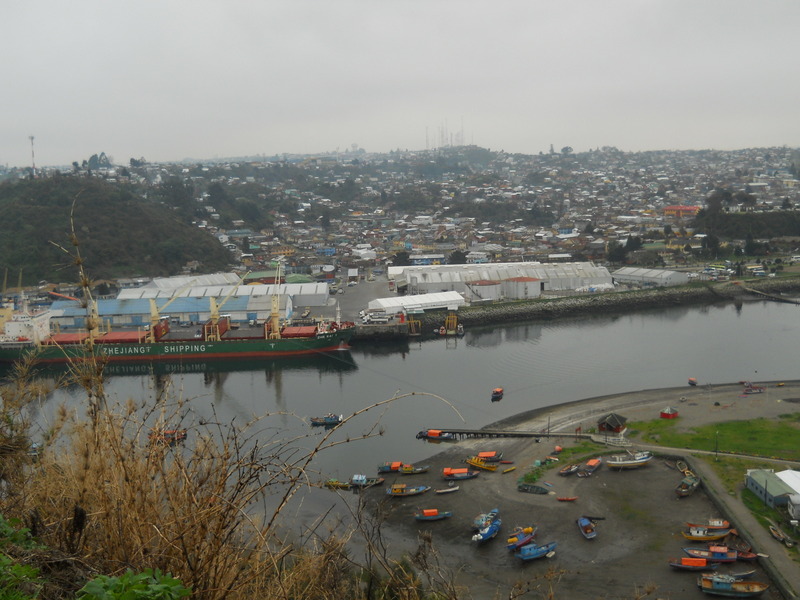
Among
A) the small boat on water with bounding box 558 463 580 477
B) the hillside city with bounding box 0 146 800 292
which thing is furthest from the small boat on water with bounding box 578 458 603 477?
the hillside city with bounding box 0 146 800 292

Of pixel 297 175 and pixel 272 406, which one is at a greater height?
pixel 297 175

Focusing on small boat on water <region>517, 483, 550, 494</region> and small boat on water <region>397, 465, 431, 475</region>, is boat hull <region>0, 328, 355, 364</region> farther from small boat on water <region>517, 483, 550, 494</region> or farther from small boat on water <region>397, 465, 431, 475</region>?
small boat on water <region>517, 483, 550, 494</region>

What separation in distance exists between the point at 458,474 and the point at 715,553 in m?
1.96

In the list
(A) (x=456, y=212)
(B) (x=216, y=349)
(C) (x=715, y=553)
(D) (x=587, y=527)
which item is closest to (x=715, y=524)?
(C) (x=715, y=553)

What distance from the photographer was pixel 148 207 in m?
17.8

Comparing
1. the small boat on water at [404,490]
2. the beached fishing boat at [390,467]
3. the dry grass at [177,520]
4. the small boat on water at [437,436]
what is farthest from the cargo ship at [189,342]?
the dry grass at [177,520]

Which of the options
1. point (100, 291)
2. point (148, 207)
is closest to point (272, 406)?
point (100, 291)

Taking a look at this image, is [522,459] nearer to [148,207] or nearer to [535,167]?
[148,207]

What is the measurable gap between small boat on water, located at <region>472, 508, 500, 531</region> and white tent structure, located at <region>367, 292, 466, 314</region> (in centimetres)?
655

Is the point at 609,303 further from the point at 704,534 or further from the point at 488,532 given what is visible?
the point at 488,532

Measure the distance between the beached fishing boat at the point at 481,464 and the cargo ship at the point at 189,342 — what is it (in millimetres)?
4414

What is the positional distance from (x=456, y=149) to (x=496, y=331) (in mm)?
47395

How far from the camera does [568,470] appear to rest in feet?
17.5

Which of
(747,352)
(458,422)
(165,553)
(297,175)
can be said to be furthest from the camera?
(297,175)
